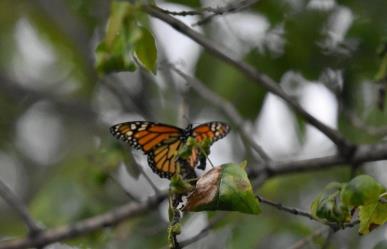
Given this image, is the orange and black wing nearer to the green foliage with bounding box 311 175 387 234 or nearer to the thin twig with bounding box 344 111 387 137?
the green foliage with bounding box 311 175 387 234

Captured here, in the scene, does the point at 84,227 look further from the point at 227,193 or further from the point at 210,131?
the point at 227,193

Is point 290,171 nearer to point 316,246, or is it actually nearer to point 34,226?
point 316,246

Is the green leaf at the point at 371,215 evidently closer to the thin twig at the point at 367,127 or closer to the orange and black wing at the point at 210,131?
the orange and black wing at the point at 210,131

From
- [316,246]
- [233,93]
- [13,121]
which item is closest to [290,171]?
[316,246]

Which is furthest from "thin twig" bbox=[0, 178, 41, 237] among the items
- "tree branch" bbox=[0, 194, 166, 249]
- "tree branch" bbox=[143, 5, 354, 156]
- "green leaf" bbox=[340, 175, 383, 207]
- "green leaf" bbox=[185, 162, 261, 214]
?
"green leaf" bbox=[340, 175, 383, 207]

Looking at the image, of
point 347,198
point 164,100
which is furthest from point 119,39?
point 164,100

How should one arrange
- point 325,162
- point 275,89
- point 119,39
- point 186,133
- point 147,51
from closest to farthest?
point 119,39 → point 147,51 → point 186,133 → point 275,89 → point 325,162

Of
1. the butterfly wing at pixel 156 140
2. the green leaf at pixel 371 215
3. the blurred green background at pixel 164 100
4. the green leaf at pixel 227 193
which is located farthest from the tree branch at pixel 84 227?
the green leaf at pixel 227 193
